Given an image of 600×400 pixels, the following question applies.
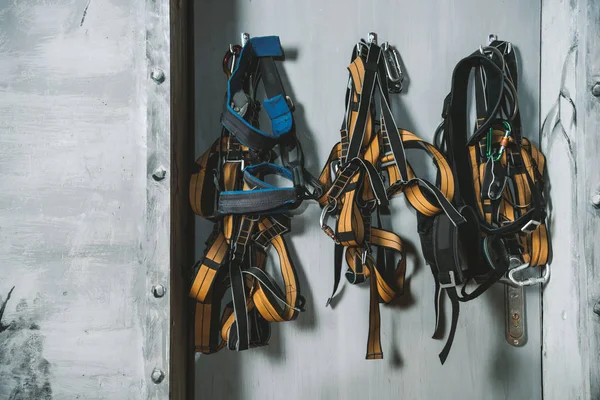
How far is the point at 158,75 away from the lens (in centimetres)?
125

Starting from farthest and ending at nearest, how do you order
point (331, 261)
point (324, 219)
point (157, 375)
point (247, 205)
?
point (331, 261) < point (324, 219) < point (247, 205) < point (157, 375)

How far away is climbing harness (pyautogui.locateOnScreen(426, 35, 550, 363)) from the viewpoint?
142cm

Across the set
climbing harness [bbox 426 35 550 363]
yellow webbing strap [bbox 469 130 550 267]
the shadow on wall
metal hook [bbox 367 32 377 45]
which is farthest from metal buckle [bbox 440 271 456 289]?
the shadow on wall

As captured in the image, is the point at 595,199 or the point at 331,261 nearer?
the point at 595,199

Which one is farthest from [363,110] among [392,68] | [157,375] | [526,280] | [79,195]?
[157,375]

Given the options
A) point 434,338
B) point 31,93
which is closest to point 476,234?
point 434,338

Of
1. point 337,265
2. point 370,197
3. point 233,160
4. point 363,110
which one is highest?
point 363,110

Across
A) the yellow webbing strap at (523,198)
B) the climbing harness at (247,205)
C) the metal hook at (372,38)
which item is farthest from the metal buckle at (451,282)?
the metal hook at (372,38)

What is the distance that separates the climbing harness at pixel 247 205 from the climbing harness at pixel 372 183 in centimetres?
13

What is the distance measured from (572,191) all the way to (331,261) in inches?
34.4

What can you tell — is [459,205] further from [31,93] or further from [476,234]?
[31,93]

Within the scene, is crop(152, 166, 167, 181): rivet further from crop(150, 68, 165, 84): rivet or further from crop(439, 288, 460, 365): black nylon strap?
crop(439, 288, 460, 365): black nylon strap

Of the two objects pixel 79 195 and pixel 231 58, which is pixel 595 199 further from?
pixel 79 195

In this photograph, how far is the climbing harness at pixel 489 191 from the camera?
1420 mm
